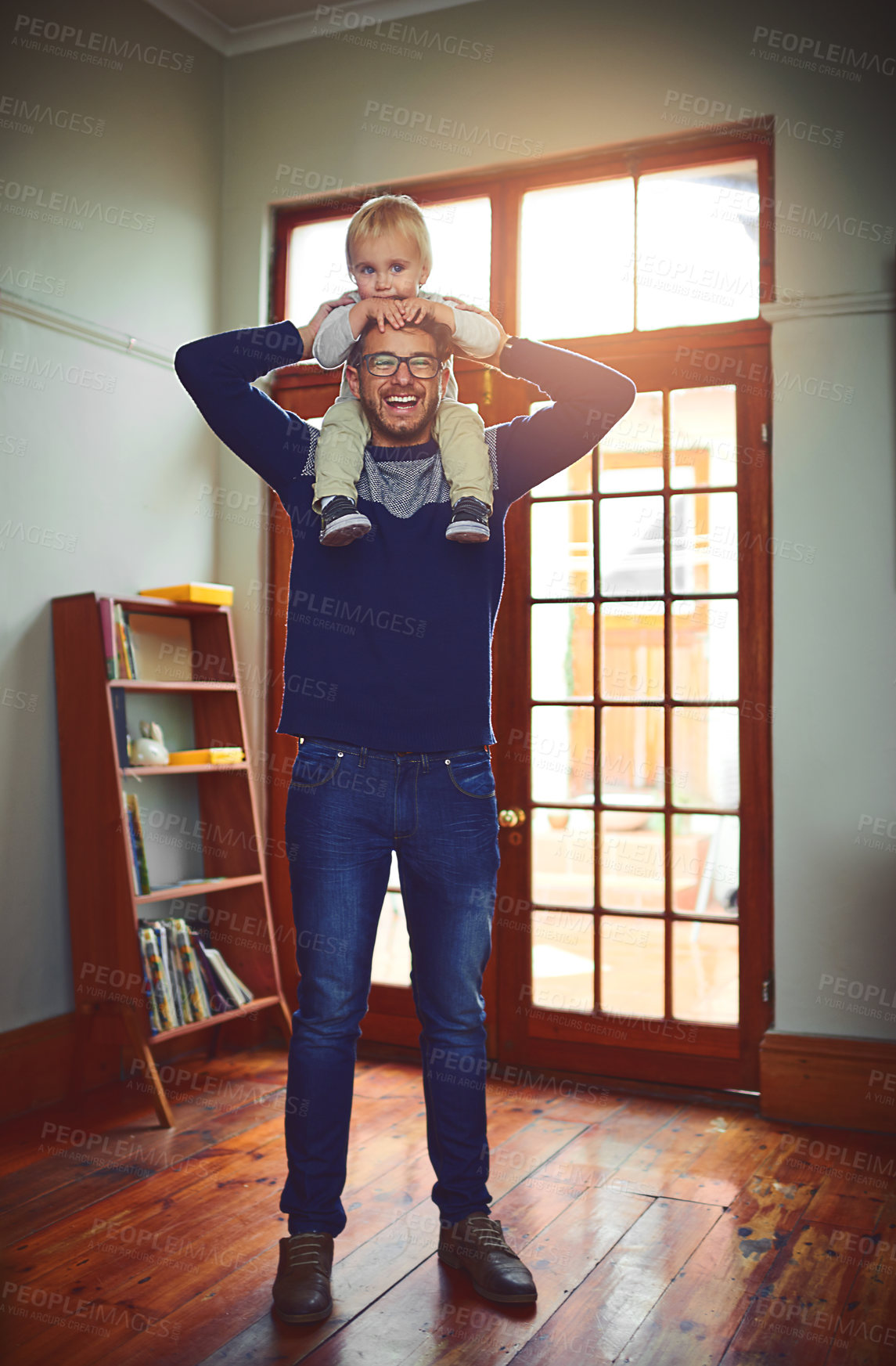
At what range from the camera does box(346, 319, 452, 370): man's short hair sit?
2.02 metres

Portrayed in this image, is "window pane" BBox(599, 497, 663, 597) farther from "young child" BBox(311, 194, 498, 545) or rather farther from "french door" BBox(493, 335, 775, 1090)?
"young child" BBox(311, 194, 498, 545)

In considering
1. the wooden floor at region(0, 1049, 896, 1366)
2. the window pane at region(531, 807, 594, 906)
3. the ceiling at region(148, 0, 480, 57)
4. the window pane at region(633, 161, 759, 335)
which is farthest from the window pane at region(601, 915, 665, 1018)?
the ceiling at region(148, 0, 480, 57)

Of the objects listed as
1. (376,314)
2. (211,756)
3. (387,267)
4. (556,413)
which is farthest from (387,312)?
(211,756)

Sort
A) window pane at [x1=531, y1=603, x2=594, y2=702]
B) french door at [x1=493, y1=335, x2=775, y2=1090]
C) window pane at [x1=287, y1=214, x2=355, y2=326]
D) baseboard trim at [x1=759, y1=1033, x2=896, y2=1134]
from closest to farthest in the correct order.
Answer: baseboard trim at [x1=759, y1=1033, x2=896, y2=1134]
french door at [x1=493, y1=335, x2=775, y2=1090]
window pane at [x1=531, y1=603, x2=594, y2=702]
window pane at [x1=287, y1=214, x2=355, y2=326]

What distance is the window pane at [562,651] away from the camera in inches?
137

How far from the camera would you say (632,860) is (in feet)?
11.1

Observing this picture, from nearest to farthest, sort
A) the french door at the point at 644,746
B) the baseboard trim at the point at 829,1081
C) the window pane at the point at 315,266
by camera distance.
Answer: the baseboard trim at the point at 829,1081, the french door at the point at 644,746, the window pane at the point at 315,266

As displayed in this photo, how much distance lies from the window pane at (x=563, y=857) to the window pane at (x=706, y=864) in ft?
0.89

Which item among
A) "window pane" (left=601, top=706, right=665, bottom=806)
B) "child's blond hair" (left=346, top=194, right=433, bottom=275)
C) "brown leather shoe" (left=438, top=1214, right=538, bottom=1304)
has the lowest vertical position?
"brown leather shoe" (left=438, top=1214, right=538, bottom=1304)

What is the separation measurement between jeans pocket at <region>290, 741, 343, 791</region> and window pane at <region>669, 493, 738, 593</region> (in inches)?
68.9

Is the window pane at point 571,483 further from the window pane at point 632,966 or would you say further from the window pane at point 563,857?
the window pane at point 632,966

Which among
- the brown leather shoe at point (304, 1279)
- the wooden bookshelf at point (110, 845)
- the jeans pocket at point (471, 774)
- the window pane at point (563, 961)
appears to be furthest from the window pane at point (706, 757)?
the brown leather shoe at point (304, 1279)

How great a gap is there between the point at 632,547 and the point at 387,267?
1.57 m

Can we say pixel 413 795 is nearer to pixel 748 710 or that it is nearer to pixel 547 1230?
pixel 547 1230
